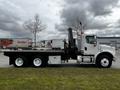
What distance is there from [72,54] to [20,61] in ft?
13.2

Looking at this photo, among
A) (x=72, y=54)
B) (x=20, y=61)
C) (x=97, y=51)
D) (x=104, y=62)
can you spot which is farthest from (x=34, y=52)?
(x=104, y=62)

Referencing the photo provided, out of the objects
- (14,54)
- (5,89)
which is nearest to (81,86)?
(5,89)

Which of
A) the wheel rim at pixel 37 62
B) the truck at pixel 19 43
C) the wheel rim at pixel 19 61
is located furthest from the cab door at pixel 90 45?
the truck at pixel 19 43

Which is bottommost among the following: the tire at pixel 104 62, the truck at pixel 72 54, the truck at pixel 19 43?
the tire at pixel 104 62

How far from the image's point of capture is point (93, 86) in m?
10.5

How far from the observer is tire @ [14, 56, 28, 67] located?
19.9 meters

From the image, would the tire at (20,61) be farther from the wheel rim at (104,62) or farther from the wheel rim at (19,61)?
the wheel rim at (104,62)

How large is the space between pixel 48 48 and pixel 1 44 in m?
60.0

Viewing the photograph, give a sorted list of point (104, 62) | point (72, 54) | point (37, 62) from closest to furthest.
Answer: point (104, 62) → point (37, 62) → point (72, 54)

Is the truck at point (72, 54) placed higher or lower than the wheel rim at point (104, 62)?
higher

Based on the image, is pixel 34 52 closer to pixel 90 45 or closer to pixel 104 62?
pixel 90 45

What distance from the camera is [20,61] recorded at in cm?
1995

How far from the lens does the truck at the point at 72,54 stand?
1953cm

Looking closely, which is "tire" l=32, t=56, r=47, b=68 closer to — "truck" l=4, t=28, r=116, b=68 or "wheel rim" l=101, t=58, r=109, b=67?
"truck" l=4, t=28, r=116, b=68
